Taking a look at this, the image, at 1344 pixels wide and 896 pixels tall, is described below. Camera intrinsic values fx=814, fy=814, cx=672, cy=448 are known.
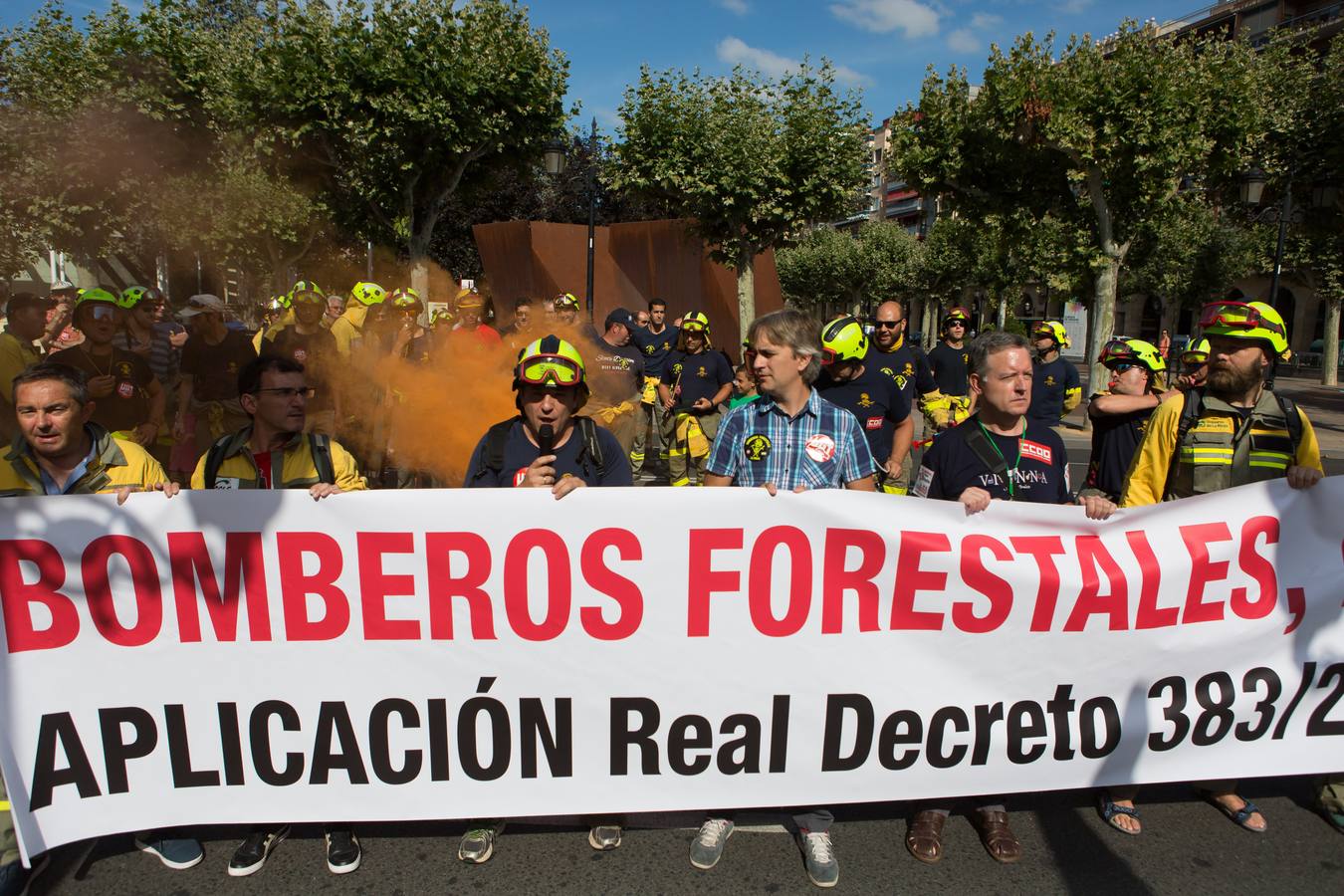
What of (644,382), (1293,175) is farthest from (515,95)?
(1293,175)

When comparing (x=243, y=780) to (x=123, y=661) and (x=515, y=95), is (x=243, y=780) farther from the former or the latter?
(x=515, y=95)

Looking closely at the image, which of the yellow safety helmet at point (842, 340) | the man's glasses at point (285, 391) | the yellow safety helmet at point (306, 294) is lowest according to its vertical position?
the man's glasses at point (285, 391)

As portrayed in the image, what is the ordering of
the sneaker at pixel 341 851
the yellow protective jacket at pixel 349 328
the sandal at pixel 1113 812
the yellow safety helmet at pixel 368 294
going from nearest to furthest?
1. the sneaker at pixel 341 851
2. the sandal at pixel 1113 812
3. the yellow protective jacket at pixel 349 328
4. the yellow safety helmet at pixel 368 294

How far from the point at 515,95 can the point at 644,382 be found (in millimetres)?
10883

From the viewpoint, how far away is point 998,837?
2.72 metres

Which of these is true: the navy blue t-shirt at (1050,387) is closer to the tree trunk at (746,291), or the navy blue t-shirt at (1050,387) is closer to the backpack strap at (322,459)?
the backpack strap at (322,459)

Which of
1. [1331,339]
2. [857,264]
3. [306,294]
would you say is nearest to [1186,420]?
[306,294]

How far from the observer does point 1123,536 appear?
2.74 metres

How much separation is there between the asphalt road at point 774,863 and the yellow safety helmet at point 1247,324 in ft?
5.67

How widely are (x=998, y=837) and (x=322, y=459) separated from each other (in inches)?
105

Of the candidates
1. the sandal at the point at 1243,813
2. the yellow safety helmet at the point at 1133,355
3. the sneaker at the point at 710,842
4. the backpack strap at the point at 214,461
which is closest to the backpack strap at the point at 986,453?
the sandal at the point at 1243,813

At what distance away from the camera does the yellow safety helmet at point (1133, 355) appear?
444 centimetres

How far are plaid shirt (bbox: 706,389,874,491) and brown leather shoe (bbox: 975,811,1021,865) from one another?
1244 mm

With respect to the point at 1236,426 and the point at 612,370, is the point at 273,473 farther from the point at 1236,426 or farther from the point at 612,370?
the point at 612,370
